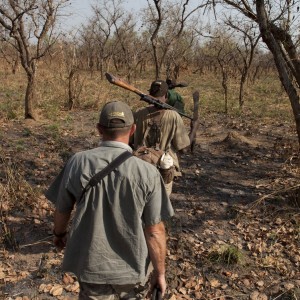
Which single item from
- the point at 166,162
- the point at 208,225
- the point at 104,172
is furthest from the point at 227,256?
the point at 104,172

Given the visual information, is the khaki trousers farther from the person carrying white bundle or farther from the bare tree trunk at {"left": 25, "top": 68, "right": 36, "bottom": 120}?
the bare tree trunk at {"left": 25, "top": 68, "right": 36, "bottom": 120}

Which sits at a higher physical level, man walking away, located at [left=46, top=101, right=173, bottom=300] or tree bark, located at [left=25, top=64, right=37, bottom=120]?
tree bark, located at [left=25, top=64, right=37, bottom=120]

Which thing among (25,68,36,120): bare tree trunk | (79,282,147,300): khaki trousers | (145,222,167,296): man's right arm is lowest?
(79,282,147,300): khaki trousers

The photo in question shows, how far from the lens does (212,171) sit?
6488 millimetres

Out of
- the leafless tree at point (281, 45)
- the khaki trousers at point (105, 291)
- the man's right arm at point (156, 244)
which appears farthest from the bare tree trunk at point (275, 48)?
the khaki trousers at point (105, 291)

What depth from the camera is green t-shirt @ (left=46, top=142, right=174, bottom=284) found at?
1757mm

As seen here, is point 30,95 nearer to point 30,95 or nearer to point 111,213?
point 30,95

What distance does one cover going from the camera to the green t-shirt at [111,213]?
5.76 ft

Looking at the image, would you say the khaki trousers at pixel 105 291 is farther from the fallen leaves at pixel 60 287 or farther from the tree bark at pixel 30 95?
the tree bark at pixel 30 95

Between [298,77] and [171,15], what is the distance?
19240mm

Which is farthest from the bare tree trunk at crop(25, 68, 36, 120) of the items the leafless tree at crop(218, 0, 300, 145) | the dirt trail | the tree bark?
the leafless tree at crop(218, 0, 300, 145)

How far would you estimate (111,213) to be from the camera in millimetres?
1810

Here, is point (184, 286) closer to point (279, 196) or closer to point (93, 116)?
point (279, 196)

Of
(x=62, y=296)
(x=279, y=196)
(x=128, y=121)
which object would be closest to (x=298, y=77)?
(x=279, y=196)
